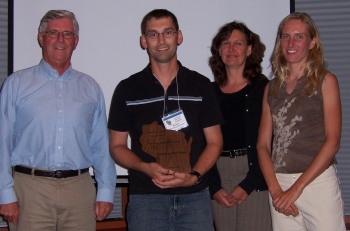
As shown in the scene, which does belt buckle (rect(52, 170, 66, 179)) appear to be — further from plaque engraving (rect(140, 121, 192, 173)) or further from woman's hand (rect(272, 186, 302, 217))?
woman's hand (rect(272, 186, 302, 217))

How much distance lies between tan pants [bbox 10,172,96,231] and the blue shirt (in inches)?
2.7

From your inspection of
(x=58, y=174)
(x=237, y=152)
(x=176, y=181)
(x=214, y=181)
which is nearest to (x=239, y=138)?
(x=237, y=152)

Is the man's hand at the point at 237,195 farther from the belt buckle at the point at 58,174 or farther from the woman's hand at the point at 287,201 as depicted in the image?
the belt buckle at the point at 58,174

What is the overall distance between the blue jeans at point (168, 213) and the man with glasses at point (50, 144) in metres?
0.36

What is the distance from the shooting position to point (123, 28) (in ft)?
10.5

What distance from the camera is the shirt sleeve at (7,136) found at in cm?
234

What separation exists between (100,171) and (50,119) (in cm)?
47

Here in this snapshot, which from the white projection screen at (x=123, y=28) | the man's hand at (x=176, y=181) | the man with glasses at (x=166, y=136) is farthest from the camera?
the white projection screen at (x=123, y=28)

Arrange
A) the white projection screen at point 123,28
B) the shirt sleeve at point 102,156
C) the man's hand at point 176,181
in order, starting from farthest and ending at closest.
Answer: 1. the white projection screen at point 123,28
2. the shirt sleeve at point 102,156
3. the man's hand at point 176,181

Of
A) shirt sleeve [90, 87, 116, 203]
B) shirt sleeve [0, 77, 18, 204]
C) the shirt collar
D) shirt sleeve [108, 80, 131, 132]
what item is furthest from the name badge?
shirt sleeve [0, 77, 18, 204]

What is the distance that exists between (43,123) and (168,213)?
2.90 ft

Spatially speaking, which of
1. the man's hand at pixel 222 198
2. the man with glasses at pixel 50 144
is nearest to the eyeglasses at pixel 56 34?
the man with glasses at pixel 50 144

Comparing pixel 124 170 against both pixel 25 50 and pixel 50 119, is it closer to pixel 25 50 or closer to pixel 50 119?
pixel 50 119

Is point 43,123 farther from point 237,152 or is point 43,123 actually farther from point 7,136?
point 237,152
